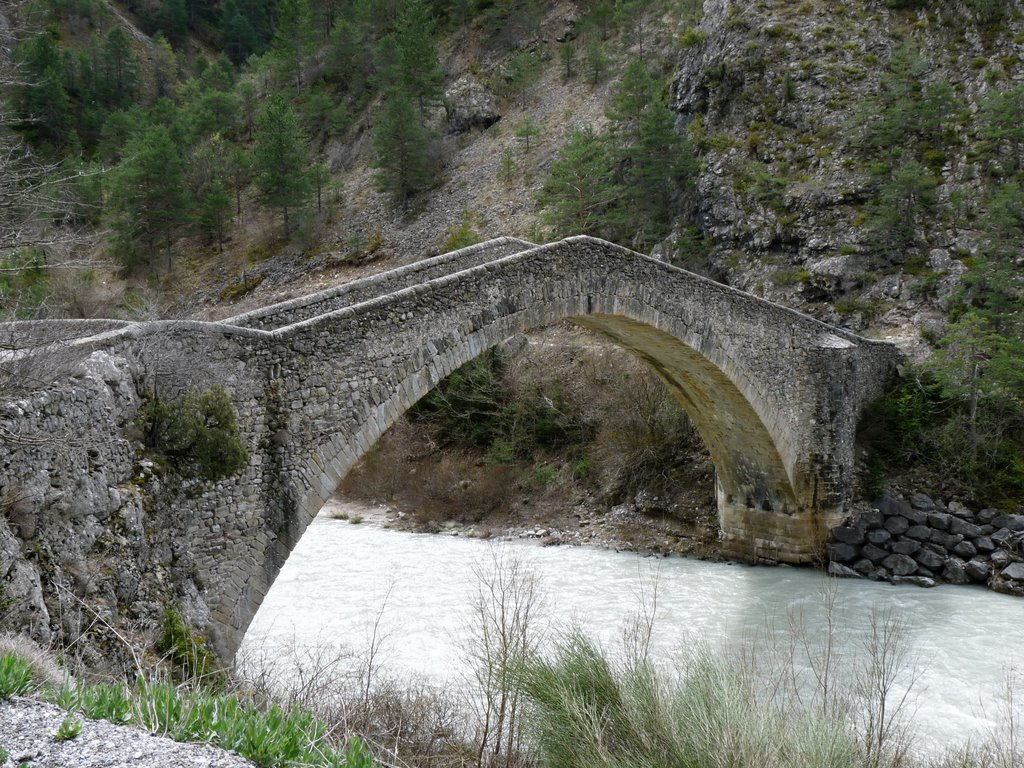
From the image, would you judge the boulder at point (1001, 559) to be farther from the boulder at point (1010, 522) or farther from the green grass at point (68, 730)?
the green grass at point (68, 730)

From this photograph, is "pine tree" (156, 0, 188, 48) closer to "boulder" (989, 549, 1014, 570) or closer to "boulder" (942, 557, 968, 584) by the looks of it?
"boulder" (942, 557, 968, 584)

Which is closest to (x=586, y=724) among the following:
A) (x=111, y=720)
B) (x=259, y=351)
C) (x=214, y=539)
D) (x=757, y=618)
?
(x=111, y=720)

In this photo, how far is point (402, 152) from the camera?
29234mm

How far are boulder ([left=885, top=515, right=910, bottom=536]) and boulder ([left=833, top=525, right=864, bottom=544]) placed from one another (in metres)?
0.45

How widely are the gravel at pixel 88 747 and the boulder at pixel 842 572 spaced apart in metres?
11.8

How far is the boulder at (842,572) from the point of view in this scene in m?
12.9

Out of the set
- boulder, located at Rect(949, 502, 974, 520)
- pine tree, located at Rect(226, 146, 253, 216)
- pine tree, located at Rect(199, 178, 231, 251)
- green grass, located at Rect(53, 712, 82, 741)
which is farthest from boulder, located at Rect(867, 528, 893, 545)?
pine tree, located at Rect(226, 146, 253, 216)

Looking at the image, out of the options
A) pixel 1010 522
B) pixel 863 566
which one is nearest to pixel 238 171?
pixel 863 566

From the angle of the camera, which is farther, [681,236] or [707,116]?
[707,116]

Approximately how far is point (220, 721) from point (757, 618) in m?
9.19

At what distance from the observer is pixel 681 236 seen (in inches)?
822

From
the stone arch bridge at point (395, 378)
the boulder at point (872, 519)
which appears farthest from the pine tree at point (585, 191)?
the boulder at point (872, 519)

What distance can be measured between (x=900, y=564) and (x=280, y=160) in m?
24.2

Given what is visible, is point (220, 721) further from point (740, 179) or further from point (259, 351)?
point (740, 179)
